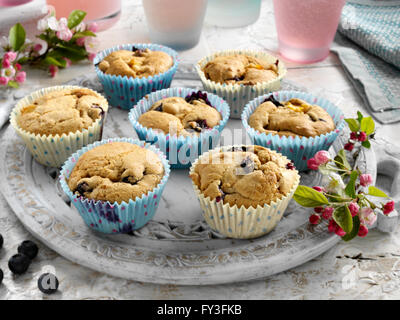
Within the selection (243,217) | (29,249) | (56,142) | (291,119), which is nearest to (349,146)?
(291,119)

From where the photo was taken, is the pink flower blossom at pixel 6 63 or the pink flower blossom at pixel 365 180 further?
the pink flower blossom at pixel 6 63

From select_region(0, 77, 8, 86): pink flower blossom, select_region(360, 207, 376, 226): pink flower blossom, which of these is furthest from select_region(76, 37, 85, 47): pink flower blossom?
select_region(360, 207, 376, 226): pink flower blossom

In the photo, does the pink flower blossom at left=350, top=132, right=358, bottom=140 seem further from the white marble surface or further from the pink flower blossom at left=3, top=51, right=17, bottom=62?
the pink flower blossom at left=3, top=51, right=17, bottom=62

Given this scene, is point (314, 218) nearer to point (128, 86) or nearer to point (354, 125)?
point (354, 125)

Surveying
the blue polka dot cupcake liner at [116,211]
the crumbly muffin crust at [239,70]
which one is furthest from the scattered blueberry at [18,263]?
the crumbly muffin crust at [239,70]

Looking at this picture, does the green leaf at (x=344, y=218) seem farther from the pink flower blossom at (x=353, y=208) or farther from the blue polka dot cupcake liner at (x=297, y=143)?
the blue polka dot cupcake liner at (x=297, y=143)
